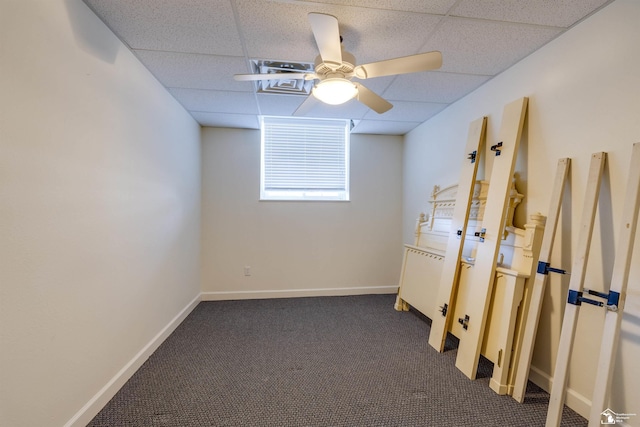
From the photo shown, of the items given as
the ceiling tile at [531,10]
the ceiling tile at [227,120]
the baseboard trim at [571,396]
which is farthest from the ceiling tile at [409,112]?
the baseboard trim at [571,396]

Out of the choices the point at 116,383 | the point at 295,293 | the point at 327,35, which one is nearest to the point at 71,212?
the point at 116,383

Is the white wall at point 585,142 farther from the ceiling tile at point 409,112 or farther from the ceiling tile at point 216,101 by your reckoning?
the ceiling tile at point 216,101

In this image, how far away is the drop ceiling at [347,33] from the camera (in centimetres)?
156

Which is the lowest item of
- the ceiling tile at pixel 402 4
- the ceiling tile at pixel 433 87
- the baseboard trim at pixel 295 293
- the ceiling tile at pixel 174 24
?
the baseboard trim at pixel 295 293

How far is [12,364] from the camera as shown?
3.77 ft

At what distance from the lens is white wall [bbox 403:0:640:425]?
1.45 meters

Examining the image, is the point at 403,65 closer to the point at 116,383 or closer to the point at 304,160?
the point at 304,160

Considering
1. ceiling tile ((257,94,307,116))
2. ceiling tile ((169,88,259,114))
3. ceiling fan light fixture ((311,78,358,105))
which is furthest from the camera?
A: ceiling tile ((257,94,307,116))

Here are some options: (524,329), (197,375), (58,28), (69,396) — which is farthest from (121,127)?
(524,329)

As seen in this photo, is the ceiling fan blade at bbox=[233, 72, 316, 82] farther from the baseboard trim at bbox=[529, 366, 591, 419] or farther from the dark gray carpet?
the baseboard trim at bbox=[529, 366, 591, 419]

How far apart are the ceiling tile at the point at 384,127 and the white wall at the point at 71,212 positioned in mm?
2331

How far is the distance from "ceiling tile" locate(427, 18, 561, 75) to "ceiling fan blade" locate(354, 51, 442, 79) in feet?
1.17

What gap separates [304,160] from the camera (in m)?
3.96

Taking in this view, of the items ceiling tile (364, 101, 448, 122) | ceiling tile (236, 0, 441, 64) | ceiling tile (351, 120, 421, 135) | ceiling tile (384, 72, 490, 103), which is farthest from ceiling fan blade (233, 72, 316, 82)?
ceiling tile (351, 120, 421, 135)
